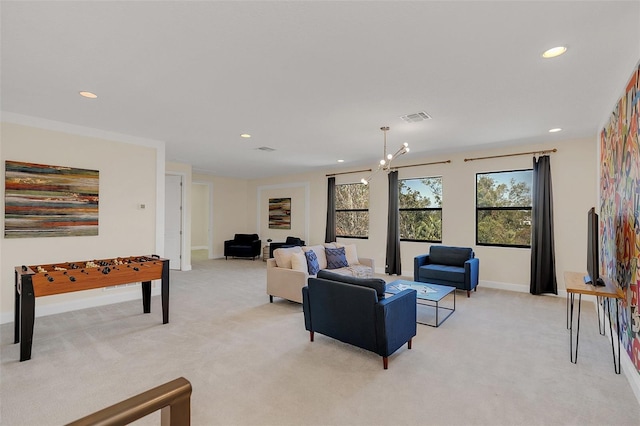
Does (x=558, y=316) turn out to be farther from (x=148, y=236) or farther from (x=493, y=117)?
(x=148, y=236)

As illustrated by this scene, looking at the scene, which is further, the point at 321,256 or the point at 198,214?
the point at 198,214

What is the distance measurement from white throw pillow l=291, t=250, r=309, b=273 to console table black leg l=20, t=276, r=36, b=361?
2920 millimetres

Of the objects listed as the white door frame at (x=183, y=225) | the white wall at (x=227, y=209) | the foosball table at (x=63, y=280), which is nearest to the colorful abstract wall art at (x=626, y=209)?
the foosball table at (x=63, y=280)

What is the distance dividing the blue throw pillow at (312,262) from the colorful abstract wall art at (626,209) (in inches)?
136

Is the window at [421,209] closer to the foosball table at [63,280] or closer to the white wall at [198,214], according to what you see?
the foosball table at [63,280]

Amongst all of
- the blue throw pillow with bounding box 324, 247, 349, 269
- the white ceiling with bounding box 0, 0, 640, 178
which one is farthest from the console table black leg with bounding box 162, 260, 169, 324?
the blue throw pillow with bounding box 324, 247, 349, 269

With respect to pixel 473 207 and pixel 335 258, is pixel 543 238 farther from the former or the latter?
pixel 335 258

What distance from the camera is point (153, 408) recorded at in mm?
774

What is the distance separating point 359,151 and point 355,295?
372 cm

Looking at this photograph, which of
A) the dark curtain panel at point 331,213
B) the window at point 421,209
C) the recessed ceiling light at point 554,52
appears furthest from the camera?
the dark curtain panel at point 331,213

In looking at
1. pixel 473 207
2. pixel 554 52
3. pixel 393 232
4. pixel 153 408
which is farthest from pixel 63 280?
pixel 473 207

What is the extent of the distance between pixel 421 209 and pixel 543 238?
223cm

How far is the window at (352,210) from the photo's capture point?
770 cm

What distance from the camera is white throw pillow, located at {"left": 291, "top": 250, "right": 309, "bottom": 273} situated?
4.66m
